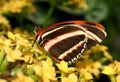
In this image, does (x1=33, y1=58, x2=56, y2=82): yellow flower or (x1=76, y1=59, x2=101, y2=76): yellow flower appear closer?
(x1=33, y1=58, x2=56, y2=82): yellow flower

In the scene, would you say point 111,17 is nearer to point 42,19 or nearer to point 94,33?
point 42,19

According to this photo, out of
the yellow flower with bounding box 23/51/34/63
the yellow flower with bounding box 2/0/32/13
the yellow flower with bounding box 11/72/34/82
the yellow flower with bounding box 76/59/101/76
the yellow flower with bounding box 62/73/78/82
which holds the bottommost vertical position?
the yellow flower with bounding box 11/72/34/82

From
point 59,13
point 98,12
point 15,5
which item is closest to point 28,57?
point 15,5

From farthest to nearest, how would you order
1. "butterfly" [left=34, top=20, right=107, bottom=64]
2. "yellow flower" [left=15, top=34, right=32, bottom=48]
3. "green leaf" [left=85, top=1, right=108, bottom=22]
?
"green leaf" [left=85, top=1, right=108, bottom=22] → "butterfly" [left=34, top=20, right=107, bottom=64] → "yellow flower" [left=15, top=34, right=32, bottom=48]

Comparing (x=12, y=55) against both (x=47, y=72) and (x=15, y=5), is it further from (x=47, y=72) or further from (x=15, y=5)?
(x=15, y=5)

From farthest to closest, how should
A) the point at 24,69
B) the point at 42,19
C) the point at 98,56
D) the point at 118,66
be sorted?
the point at 42,19 → the point at 98,56 → the point at 118,66 → the point at 24,69

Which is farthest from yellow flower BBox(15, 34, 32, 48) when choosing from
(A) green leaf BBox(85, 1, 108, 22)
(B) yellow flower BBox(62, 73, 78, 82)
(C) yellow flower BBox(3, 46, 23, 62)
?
(A) green leaf BBox(85, 1, 108, 22)

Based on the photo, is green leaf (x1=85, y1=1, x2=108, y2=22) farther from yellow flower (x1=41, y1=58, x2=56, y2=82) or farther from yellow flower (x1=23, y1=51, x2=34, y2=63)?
yellow flower (x1=41, y1=58, x2=56, y2=82)

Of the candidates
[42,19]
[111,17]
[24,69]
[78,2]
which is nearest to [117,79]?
[24,69]
